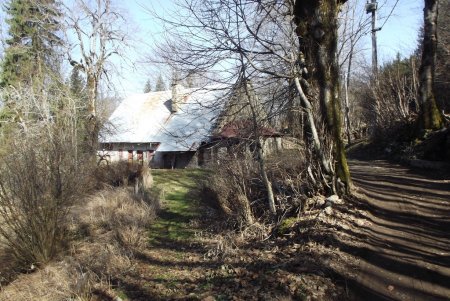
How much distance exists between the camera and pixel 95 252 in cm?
862

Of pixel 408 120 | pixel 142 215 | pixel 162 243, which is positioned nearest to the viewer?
pixel 162 243

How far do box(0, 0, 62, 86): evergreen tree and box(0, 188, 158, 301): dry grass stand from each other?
40.6 ft

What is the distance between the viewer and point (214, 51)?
784cm

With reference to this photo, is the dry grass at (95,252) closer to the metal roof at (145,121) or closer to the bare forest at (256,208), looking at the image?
the bare forest at (256,208)

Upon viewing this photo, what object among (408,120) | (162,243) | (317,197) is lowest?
(162,243)

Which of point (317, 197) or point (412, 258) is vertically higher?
point (317, 197)

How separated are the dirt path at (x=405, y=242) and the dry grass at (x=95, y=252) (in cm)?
400

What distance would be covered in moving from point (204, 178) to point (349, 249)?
5.77m

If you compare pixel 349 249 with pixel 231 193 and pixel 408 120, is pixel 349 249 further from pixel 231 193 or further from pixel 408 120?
pixel 408 120

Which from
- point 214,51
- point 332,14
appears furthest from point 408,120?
point 214,51

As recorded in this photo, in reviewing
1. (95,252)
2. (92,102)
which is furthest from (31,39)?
(95,252)

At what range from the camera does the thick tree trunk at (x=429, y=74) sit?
1205 centimetres

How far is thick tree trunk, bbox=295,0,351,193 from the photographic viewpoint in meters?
8.02

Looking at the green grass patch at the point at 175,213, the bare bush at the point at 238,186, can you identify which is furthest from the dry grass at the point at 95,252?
the bare bush at the point at 238,186
